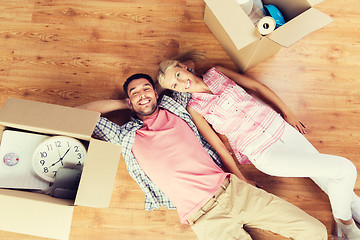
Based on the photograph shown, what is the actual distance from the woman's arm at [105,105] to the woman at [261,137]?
0.24 meters

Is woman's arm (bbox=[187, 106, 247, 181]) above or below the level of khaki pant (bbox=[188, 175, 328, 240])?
above

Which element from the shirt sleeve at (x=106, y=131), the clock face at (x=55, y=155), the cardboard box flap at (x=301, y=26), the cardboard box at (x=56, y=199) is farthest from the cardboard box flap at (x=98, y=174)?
the cardboard box flap at (x=301, y=26)

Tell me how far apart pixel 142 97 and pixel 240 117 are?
50 cm

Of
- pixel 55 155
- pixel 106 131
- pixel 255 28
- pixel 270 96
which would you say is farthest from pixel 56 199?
pixel 270 96

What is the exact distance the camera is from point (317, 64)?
5.13 feet

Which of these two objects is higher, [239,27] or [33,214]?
[239,27]

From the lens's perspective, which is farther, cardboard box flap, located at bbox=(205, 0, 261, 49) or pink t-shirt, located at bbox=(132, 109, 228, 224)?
pink t-shirt, located at bbox=(132, 109, 228, 224)

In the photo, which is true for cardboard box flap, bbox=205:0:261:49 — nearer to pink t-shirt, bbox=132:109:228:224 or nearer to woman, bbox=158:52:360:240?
woman, bbox=158:52:360:240

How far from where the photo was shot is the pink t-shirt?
1256 millimetres

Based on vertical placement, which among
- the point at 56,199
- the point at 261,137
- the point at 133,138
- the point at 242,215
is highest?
the point at 56,199

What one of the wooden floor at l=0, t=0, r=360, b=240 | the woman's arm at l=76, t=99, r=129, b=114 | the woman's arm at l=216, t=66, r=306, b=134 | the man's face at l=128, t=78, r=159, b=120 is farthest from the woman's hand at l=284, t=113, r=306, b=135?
the woman's arm at l=76, t=99, r=129, b=114

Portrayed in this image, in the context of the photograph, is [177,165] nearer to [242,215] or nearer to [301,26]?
[242,215]

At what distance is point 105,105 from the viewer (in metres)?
1.36

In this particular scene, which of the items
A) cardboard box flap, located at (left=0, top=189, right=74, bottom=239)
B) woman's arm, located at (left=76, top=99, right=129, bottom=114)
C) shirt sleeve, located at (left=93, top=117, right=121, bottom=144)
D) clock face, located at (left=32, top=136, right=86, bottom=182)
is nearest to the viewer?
cardboard box flap, located at (left=0, top=189, right=74, bottom=239)
